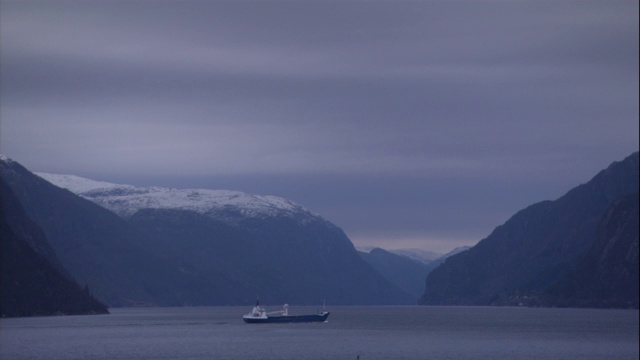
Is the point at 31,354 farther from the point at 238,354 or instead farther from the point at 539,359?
the point at 539,359

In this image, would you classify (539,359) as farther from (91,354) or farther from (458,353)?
(91,354)

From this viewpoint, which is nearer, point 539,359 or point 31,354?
point 539,359

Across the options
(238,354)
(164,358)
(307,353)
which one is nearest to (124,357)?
(164,358)

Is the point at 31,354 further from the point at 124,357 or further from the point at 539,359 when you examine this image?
the point at 539,359

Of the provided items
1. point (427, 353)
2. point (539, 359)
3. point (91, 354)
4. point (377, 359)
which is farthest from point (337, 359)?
point (91, 354)

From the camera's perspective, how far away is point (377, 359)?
187m

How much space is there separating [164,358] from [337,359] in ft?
99.9

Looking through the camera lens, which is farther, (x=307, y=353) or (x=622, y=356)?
(x=307, y=353)

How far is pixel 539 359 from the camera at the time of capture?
600ft

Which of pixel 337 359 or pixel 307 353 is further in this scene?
pixel 307 353

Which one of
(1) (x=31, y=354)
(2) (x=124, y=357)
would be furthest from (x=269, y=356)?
(1) (x=31, y=354)

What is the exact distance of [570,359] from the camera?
182 m

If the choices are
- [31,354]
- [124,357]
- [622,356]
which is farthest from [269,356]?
[622,356]

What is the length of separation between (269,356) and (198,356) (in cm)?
1269
